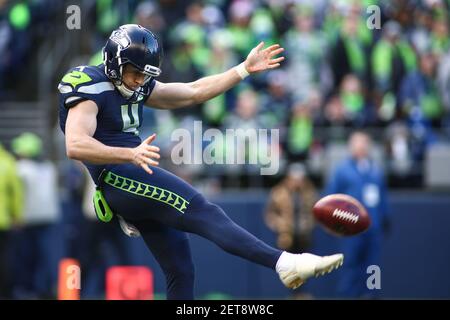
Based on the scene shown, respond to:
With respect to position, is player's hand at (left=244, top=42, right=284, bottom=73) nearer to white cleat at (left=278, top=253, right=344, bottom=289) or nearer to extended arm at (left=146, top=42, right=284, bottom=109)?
extended arm at (left=146, top=42, right=284, bottom=109)

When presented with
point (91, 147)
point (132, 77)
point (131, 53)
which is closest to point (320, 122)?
point (132, 77)

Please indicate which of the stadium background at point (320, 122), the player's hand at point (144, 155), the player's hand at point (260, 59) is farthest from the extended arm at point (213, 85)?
the stadium background at point (320, 122)

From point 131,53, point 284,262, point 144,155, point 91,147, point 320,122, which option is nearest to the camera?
point 144,155

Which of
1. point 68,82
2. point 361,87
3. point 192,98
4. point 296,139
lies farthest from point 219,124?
point 68,82

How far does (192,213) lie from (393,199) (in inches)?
235

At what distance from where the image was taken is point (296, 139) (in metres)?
11.5

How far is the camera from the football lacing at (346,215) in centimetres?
660

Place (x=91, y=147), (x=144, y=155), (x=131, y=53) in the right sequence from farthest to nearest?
(x=131, y=53)
(x=91, y=147)
(x=144, y=155)

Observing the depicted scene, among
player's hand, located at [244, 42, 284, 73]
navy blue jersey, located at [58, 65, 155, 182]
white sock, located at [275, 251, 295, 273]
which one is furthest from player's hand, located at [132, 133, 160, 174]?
player's hand, located at [244, 42, 284, 73]

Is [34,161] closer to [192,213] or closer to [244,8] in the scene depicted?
[244,8]

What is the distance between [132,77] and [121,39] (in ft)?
0.79

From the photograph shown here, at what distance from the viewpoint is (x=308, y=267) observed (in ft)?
19.5

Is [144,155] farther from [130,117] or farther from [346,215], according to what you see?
[346,215]

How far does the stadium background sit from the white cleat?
5.43 meters
